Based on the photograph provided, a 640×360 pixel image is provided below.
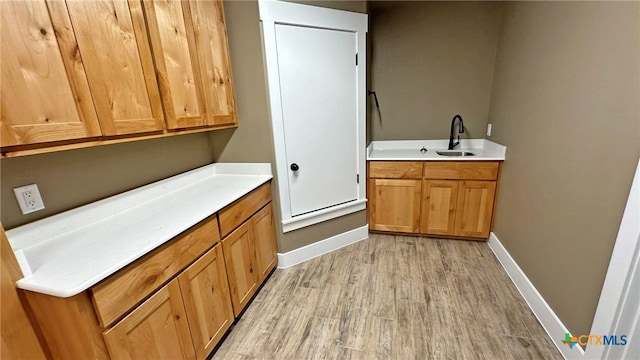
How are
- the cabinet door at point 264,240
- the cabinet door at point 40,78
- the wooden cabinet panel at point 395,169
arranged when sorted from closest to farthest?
the cabinet door at point 40,78, the cabinet door at point 264,240, the wooden cabinet panel at point 395,169

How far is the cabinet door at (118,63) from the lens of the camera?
110 cm

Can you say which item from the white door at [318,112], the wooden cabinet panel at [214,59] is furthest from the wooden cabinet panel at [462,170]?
the wooden cabinet panel at [214,59]

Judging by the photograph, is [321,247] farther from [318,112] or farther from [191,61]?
[191,61]

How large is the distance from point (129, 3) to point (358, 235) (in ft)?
8.05

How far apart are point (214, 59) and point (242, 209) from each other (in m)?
1.03

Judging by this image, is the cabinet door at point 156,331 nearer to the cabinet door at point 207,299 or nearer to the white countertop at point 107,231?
the cabinet door at point 207,299

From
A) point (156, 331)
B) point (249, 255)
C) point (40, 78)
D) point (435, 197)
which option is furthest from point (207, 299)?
point (435, 197)

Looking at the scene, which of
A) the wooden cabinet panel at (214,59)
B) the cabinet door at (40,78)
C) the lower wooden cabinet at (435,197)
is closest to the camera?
the cabinet door at (40,78)

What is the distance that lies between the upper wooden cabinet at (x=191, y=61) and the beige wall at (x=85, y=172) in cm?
33

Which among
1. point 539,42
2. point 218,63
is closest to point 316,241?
point 218,63

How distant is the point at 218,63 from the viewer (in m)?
1.81

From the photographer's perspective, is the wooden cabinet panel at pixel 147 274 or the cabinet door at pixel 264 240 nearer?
the wooden cabinet panel at pixel 147 274

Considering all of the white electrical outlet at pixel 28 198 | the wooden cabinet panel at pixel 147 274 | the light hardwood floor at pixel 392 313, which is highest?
the white electrical outlet at pixel 28 198

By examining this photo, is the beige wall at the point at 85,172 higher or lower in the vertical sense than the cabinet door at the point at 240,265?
higher
